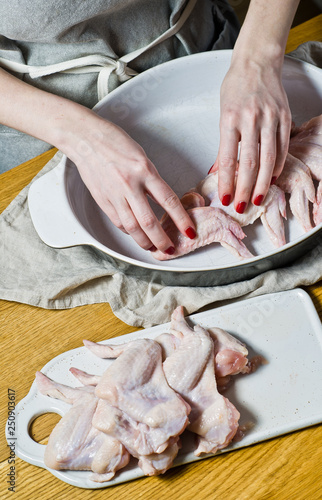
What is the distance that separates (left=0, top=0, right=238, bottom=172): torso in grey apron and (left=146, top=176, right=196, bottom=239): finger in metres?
0.48

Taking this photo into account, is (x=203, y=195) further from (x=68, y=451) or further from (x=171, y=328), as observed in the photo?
(x=68, y=451)

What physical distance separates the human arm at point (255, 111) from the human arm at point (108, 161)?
0.14 metres

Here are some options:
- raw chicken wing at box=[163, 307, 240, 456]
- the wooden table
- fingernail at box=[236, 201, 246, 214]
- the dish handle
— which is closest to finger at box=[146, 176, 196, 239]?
fingernail at box=[236, 201, 246, 214]

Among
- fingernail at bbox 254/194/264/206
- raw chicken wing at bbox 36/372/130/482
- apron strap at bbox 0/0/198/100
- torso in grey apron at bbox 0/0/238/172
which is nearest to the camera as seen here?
raw chicken wing at bbox 36/372/130/482

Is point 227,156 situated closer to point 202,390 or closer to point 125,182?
point 125,182

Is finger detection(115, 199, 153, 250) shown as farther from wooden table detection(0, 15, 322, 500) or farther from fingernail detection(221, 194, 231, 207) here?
Result: wooden table detection(0, 15, 322, 500)

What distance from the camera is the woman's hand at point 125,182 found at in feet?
3.50

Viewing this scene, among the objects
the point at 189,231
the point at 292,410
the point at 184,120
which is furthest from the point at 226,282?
the point at 184,120

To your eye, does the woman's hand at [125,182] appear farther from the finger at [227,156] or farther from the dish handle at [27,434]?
the dish handle at [27,434]

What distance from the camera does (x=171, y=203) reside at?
109 cm

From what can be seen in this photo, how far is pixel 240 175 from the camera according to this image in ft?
3.67

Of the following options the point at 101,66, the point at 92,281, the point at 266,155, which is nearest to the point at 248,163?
the point at 266,155

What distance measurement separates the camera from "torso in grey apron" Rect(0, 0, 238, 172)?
125 cm

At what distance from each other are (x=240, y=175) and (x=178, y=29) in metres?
0.56
